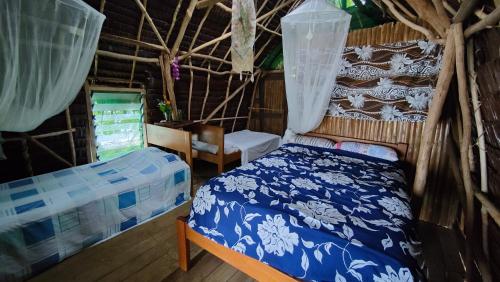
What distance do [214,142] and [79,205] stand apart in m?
1.82

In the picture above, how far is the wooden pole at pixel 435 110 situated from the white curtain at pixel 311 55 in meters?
0.87

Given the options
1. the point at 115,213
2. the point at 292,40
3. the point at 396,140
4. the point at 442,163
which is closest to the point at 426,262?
the point at 442,163

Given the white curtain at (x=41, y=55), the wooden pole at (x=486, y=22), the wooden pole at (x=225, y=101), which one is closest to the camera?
the wooden pole at (x=486, y=22)

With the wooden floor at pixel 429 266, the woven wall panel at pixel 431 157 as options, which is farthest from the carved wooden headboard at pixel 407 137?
the wooden floor at pixel 429 266

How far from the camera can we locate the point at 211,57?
3764mm

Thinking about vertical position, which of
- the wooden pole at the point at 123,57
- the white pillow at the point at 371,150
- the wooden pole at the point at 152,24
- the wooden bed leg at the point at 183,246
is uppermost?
the wooden pole at the point at 152,24

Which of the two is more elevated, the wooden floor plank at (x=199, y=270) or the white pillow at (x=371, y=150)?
the white pillow at (x=371, y=150)

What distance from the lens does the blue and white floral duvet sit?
110 cm

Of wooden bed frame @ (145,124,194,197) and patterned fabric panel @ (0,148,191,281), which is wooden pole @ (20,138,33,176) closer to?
patterned fabric panel @ (0,148,191,281)

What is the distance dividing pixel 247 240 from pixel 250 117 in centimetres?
392

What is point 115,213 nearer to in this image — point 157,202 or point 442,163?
point 157,202

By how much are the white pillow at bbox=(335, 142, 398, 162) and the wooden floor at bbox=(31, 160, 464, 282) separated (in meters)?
0.87

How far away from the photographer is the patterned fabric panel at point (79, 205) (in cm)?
156

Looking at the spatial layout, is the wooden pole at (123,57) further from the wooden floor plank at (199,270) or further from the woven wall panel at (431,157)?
the woven wall panel at (431,157)
